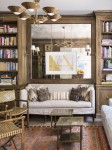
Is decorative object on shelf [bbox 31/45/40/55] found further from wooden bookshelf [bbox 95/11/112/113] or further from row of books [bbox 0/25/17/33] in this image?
wooden bookshelf [bbox 95/11/112/113]

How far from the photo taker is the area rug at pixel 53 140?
4285mm

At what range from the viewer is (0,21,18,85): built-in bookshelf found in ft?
22.4

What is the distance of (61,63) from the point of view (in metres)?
7.13

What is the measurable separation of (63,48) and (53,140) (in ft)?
10.4

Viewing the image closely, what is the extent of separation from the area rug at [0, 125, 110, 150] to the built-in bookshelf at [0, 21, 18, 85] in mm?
1873

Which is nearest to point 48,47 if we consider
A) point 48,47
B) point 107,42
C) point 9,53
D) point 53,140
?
point 48,47

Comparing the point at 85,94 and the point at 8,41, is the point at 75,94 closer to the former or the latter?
the point at 85,94

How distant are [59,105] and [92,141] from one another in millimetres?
1790

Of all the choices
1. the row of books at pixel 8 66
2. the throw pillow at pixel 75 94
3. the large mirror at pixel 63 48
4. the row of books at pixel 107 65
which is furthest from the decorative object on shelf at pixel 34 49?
the row of books at pixel 107 65

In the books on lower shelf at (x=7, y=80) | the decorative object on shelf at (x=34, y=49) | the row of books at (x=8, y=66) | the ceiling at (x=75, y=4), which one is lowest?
the books on lower shelf at (x=7, y=80)

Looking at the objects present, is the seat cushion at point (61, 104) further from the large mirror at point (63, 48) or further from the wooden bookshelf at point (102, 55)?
the large mirror at point (63, 48)

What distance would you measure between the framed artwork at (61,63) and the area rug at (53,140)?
2000mm

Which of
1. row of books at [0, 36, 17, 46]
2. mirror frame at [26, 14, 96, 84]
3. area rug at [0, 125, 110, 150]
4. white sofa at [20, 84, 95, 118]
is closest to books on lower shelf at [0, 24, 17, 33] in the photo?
row of books at [0, 36, 17, 46]

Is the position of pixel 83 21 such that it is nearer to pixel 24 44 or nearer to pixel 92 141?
pixel 24 44
